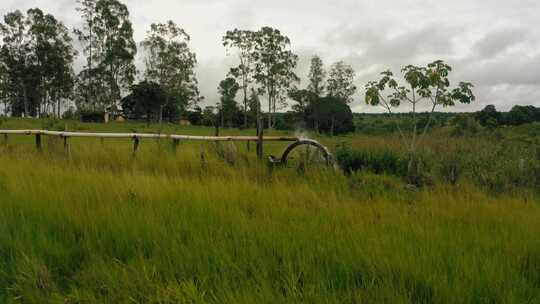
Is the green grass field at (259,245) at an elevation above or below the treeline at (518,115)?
below

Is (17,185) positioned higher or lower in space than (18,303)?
higher

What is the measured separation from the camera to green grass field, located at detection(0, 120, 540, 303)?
184 centimetres

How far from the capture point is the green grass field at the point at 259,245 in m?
1.84

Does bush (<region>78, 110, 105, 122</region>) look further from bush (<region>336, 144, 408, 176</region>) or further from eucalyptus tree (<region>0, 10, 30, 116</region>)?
bush (<region>336, 144, 408, 176</region>)

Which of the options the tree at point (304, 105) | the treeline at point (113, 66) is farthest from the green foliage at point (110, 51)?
the tree at point (304, 105)

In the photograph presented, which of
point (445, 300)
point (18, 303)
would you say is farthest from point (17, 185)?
point (445, 300)

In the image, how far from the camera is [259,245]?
2.36 metres

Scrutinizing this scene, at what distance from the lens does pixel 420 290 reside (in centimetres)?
183

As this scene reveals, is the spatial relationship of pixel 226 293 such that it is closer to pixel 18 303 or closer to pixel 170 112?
pixel 18 303

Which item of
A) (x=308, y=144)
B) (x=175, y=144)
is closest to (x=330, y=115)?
(x=175, y=144)

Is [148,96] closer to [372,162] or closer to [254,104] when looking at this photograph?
[254,104]

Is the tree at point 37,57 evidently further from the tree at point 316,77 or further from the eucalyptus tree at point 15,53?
the tree at point 316,77

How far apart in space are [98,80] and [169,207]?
Answer: 54.5 m

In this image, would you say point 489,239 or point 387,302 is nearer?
point 387,302
